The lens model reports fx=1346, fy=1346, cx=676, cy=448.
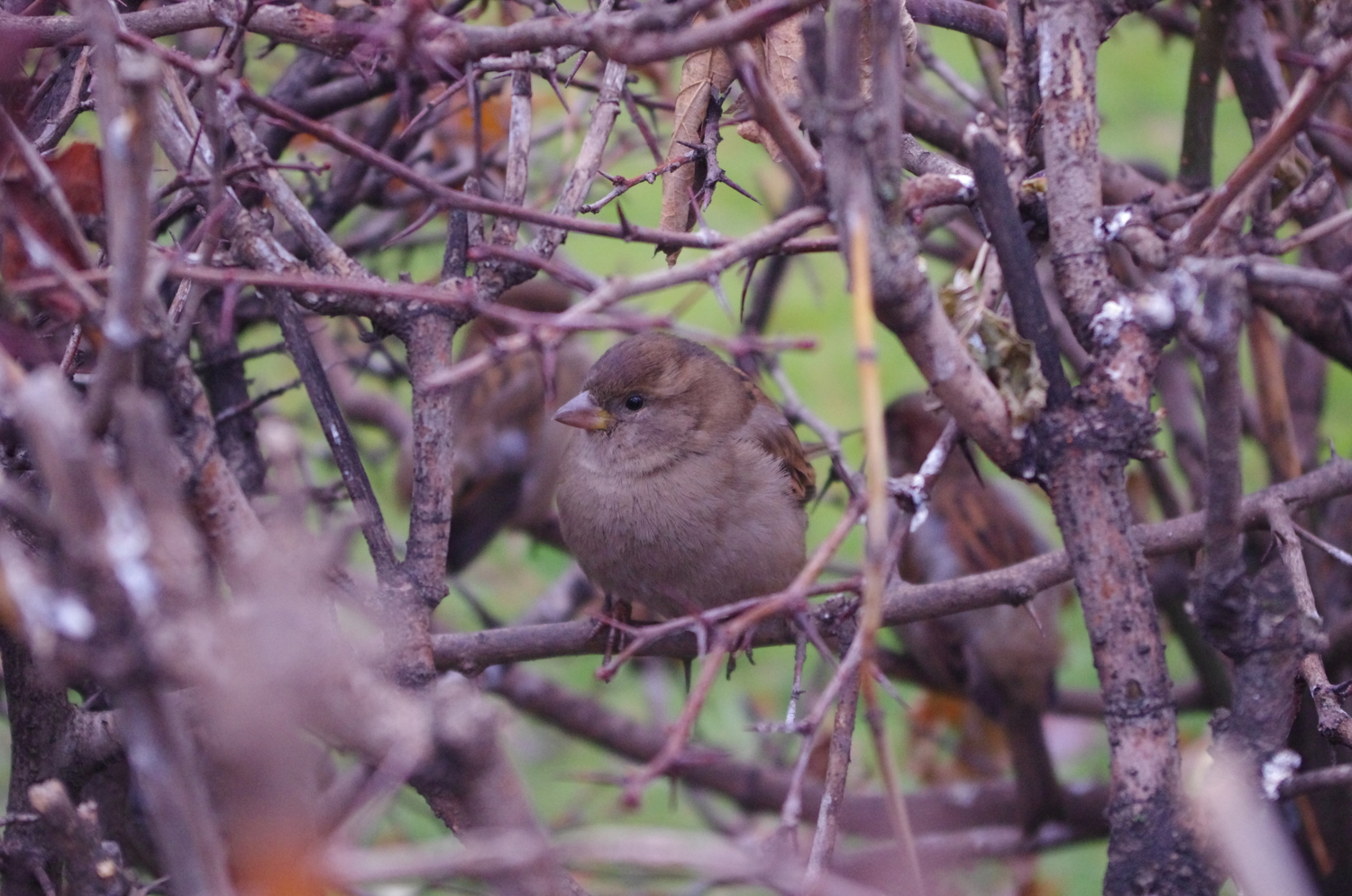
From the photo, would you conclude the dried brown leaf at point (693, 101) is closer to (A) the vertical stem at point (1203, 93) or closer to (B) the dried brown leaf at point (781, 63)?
(B) the dried brown leaf at point (781, 63)

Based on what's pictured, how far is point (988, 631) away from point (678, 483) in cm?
191

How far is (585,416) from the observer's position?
3.82 meters

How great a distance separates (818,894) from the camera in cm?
143

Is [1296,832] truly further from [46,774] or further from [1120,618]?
[46,774]

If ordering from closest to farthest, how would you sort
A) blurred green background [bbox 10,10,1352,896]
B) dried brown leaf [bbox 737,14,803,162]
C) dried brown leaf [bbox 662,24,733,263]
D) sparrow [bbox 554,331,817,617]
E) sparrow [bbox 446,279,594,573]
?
1. dried brown leaf [bbox 737,14,803,162]
2. dried brown leaf [bbox 662,24,733,263]
3. sparrow [bbox 554,331,817,617]
4. blurred green background [bbox 10,10,1352,896]
5. sparrow [bbox 446,279,594,573]

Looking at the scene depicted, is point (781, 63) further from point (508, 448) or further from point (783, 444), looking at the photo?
point (508, 448)

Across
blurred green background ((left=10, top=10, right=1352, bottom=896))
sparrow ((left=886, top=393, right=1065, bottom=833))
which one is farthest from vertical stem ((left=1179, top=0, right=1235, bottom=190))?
sparrow ((left=886, top=393, right=1065, bottom=833))

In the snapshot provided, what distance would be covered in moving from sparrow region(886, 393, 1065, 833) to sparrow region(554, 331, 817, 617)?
1.01 metres

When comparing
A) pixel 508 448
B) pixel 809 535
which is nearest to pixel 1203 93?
pixel 508 448

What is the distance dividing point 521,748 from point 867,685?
481 centimetres

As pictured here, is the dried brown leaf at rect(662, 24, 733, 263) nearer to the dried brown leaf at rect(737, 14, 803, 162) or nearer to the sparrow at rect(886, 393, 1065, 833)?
the dried brown leaf at rect(737, 14, 803, 162)

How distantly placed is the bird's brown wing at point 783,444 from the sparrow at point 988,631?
752 mm

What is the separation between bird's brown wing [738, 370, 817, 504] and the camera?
3.90 m

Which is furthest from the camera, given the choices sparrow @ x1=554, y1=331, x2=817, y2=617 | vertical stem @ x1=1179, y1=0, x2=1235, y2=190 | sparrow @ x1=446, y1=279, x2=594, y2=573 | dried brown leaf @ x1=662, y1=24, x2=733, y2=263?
sparrow @ x1=446, y1=279, x2=594, y2=573
